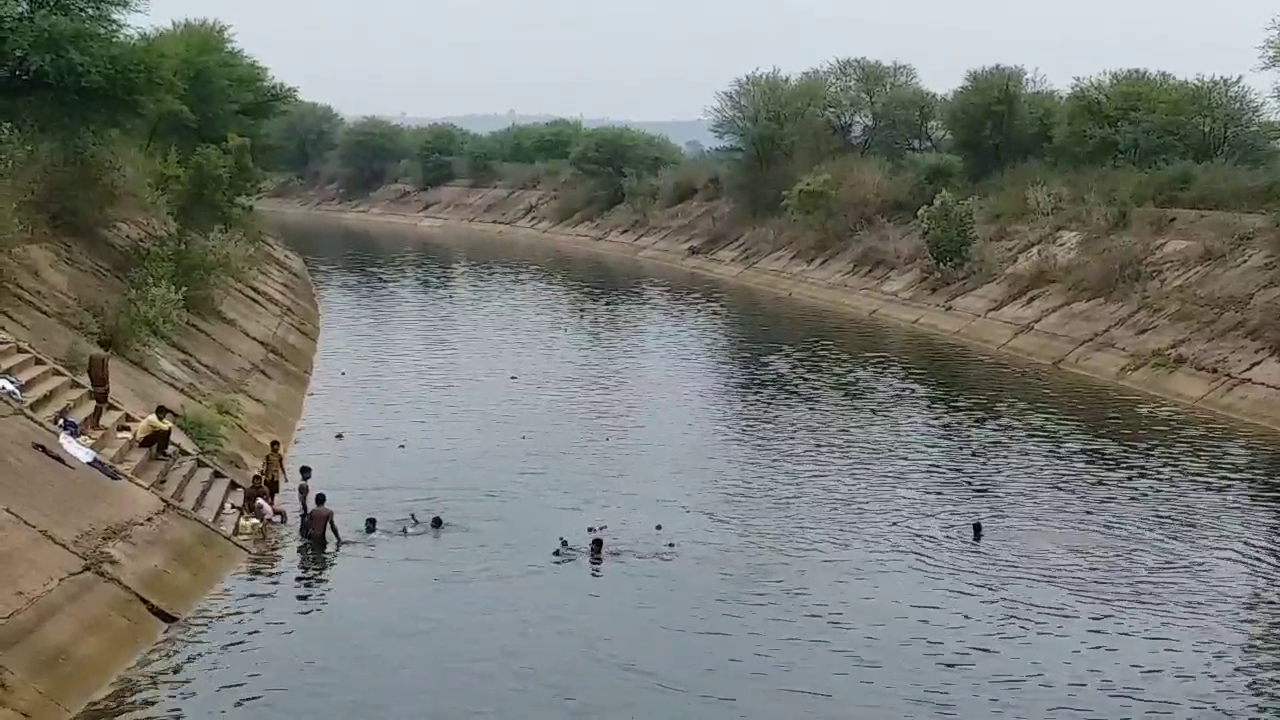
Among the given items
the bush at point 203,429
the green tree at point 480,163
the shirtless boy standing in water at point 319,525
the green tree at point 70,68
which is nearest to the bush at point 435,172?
the green tree at point 480,163

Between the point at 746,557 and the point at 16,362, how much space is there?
1667cm

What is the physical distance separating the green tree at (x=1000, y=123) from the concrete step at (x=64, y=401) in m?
72.0

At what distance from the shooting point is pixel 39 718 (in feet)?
62.1

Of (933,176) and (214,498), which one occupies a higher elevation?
(933,176)

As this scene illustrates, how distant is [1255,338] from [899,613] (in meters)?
30.7

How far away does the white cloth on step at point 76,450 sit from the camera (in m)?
26.8

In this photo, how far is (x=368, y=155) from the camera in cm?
17350

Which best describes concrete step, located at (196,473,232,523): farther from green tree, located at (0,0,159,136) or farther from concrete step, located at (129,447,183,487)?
green tree, located at (0,0,159,136)

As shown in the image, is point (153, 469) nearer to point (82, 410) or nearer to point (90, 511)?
point (82, 410)

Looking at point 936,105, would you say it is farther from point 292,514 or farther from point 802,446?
point 292,514

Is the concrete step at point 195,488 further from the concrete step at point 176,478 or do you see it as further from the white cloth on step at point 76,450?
the white cloth on step at point 76,450

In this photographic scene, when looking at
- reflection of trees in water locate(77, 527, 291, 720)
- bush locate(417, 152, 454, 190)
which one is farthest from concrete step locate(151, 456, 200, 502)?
bush locate(417, 152, 454, 190)

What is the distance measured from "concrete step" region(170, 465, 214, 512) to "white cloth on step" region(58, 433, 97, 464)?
191 centimetres

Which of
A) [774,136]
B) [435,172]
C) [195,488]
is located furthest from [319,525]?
[435,172]
